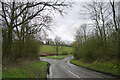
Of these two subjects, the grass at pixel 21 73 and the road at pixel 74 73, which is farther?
the road at pixel 74 73

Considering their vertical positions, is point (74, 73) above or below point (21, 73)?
below

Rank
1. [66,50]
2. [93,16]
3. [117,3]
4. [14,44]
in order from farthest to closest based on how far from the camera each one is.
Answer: [66,50] → [93,16] → [117,3] → [14,44]

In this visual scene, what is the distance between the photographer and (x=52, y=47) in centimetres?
10038

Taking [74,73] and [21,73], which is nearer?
[21,73]

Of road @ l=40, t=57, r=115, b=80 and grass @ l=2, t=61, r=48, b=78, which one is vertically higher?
grass @ l=2, t=61, r=48, b=78

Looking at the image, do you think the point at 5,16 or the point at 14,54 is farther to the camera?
the point at 14,54

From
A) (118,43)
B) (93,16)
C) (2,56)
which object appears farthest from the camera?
(93,16)

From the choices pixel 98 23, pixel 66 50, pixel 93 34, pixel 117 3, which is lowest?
pixel 66 50

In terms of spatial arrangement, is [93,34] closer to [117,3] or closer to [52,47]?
[117,3]

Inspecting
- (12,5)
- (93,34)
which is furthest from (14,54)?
(93,34)

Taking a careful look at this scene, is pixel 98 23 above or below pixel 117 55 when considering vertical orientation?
above

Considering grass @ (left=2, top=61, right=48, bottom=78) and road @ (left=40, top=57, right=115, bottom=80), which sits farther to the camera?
road @ (left=40, top=57, right=115, bottom=80)

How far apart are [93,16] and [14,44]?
17.2 meters

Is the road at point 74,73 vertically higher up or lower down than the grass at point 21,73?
lower down
